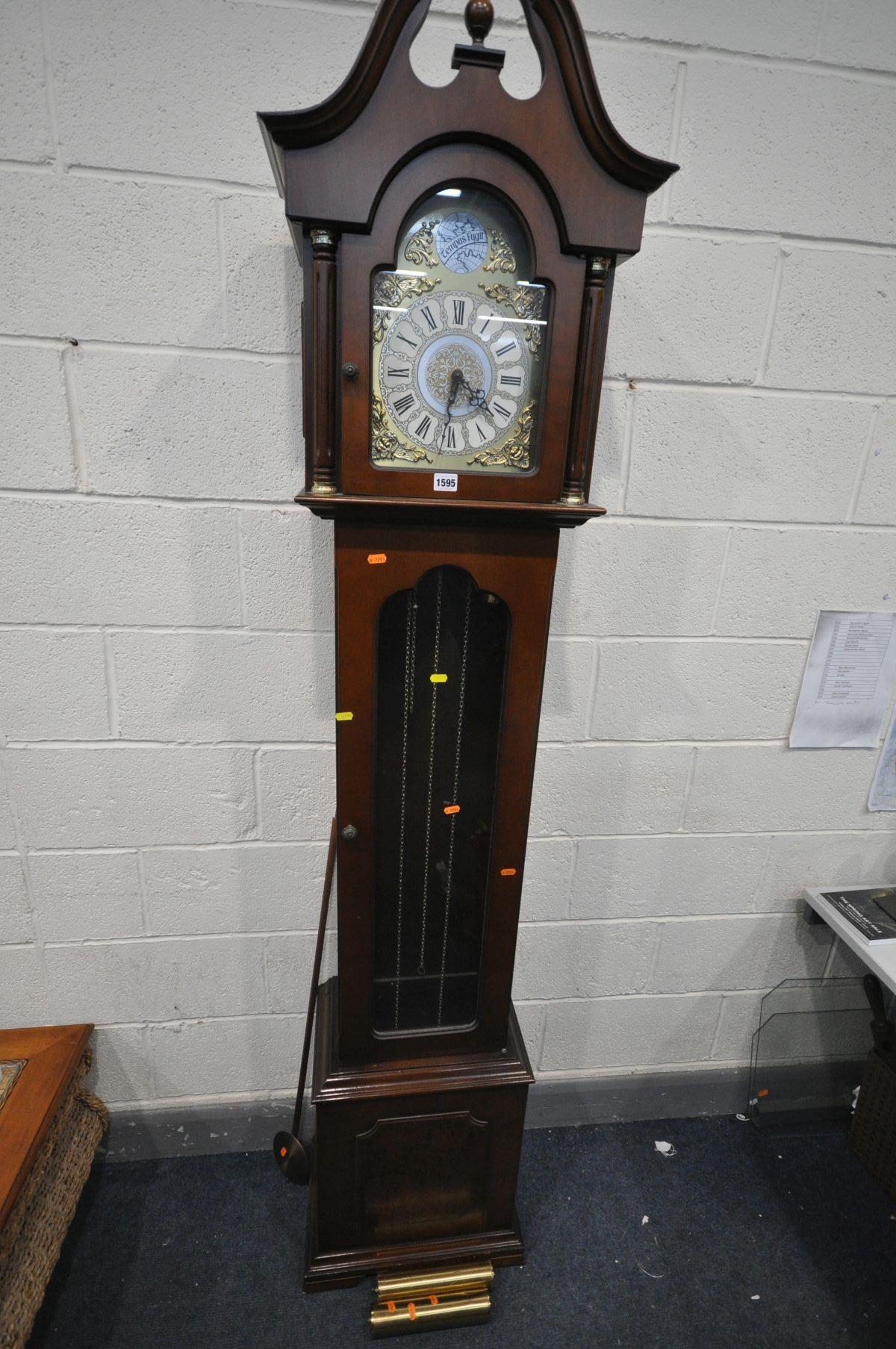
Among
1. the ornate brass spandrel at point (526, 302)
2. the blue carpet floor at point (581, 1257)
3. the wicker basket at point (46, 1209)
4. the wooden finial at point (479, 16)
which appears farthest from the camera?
the blue carpet floor at point (581, 1257)

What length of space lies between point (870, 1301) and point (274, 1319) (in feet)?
3.59

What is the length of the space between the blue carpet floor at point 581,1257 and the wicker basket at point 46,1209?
4.8 inches

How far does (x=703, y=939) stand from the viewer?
5.02 feet

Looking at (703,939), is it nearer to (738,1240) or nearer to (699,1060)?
(699,1060)

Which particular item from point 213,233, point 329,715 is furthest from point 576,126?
point 329,715

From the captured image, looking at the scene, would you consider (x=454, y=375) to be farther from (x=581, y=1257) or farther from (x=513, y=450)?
(x=581, y=1257)

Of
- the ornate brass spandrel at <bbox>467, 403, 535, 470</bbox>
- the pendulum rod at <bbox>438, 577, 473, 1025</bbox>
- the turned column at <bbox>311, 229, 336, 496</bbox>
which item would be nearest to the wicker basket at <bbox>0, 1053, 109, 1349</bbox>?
the pendulum rod at <bbox>438, 577, 473, 1025</bbox>

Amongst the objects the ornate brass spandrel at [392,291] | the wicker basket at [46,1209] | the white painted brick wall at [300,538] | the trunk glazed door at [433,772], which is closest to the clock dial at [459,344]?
the ornate brass spandrel at [392,291]

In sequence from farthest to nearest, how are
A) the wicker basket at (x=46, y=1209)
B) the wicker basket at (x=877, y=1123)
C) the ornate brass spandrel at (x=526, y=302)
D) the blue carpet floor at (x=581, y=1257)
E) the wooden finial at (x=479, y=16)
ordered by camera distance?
1. the wicker basket at (x=877, y=1123)
2. the blue carpet floor at (x=581, y=1257)
3. the wicker basket at (x=46, y=1209)
4. the ornate brass spandrel at (x=526, y=302)
5. the wooden finial at (x=479, y=16)

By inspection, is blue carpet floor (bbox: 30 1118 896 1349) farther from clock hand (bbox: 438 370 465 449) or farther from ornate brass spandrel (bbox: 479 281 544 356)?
ornate brass spandrel (bbox: 479 281 544 356)

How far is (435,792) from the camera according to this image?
1057 millimetres

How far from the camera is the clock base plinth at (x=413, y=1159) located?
1146 mm

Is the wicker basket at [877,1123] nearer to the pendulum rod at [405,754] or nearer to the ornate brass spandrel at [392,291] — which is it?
the pendulum rod at [405,754]

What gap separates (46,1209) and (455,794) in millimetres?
1041
